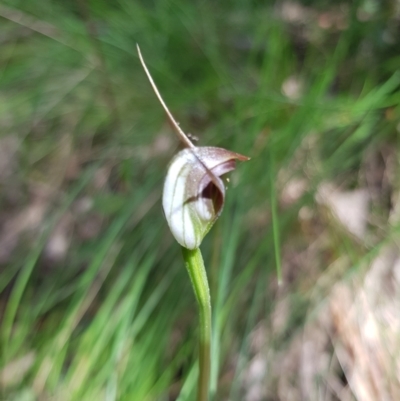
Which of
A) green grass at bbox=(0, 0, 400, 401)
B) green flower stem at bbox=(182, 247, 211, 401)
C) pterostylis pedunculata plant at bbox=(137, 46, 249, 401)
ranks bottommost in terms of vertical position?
green grass at bbox=(0, 0, 400, 401)

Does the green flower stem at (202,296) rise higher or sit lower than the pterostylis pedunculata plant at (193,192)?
lower

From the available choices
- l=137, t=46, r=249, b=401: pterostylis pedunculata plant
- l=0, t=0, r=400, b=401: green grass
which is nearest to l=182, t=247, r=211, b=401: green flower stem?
l=137, t=46, r=249, b=401: pterostylis pedunculata plant

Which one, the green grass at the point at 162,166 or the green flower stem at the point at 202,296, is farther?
the green grass at the point at 162,166

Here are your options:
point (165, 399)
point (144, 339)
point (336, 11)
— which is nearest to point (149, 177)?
point (144, 339)

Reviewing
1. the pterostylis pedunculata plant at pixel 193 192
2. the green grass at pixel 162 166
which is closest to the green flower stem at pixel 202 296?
the pterostylis pedunculata plant at pixel 193 192

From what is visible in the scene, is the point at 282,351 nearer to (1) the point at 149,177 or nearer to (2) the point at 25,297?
(1) the point at 149,177

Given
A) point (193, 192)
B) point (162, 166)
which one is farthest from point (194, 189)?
point (162, 166)

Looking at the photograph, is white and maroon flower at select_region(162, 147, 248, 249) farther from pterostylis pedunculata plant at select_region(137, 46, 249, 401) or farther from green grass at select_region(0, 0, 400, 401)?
green grass at select_region(0, 0, 400, 401)

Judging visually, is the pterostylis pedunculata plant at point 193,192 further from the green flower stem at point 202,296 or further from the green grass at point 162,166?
the green grass at point 162,166
